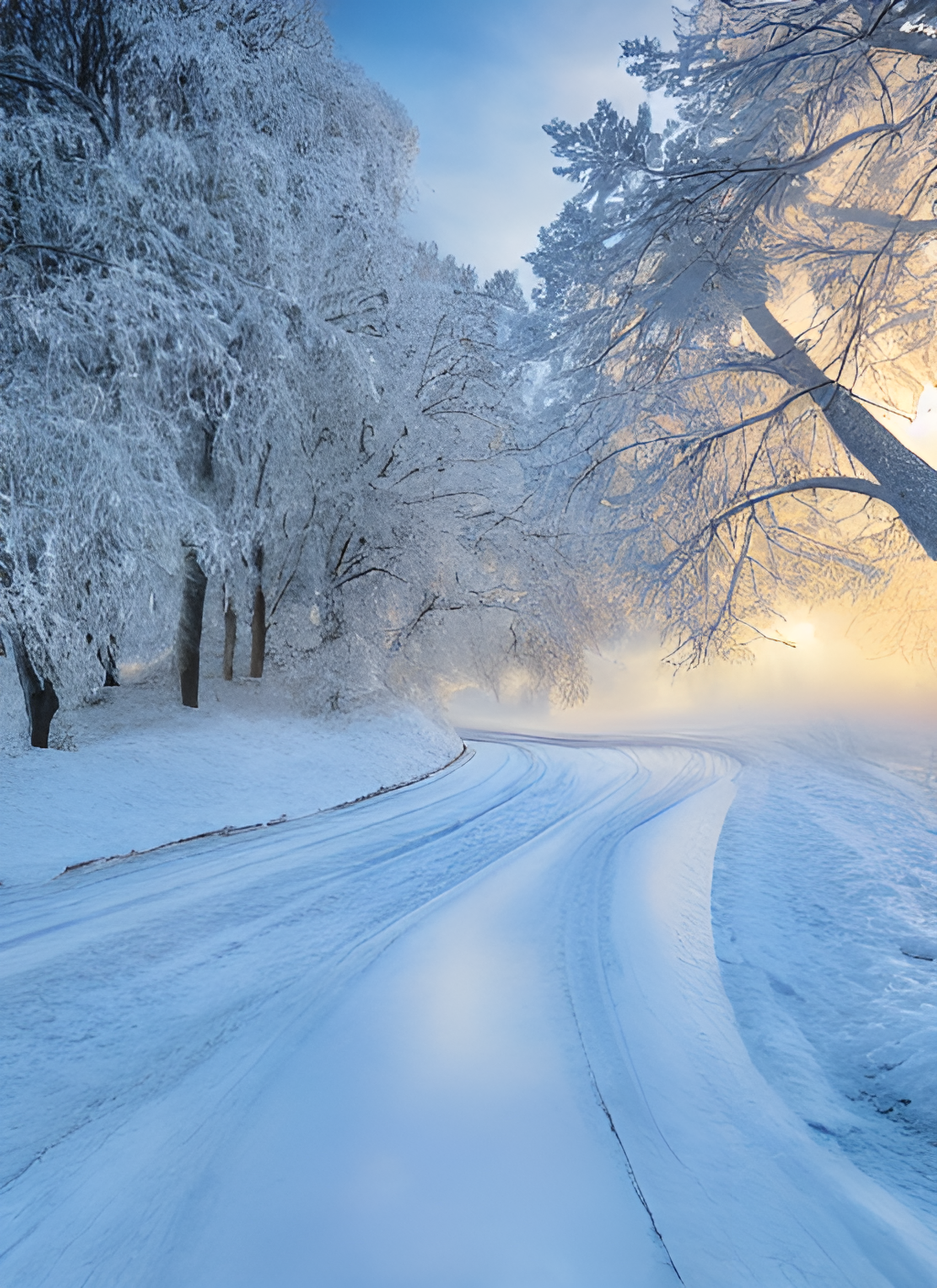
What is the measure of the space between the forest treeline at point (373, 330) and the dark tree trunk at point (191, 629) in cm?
5

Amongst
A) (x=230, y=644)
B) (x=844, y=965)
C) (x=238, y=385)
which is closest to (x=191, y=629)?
(x=230, y=644)

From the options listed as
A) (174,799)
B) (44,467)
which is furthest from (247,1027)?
(44,467)

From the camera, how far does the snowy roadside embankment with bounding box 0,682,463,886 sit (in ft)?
17.5

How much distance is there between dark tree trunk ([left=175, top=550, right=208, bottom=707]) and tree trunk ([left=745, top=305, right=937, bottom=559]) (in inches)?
314

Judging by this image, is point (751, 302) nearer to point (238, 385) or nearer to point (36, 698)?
point (238, 385)

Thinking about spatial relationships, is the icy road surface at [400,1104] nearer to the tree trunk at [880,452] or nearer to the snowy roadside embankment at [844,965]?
the snowy roadside embankment at [844,965]

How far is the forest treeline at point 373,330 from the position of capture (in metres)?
5.38

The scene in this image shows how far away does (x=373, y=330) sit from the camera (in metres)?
10.2

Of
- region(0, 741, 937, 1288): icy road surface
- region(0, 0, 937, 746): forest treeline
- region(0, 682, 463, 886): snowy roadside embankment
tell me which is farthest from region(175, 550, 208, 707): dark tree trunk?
region(0, 741, 937, 1288): icy road surface

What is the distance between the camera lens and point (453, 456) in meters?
11.3

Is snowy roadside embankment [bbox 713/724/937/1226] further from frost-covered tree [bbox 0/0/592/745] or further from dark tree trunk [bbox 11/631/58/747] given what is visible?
dark tree trunk [bbox 11/631/58/747]

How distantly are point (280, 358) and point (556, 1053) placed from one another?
306 inches

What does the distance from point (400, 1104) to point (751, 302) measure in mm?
7076

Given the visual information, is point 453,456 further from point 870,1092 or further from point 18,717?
point 870,1092
